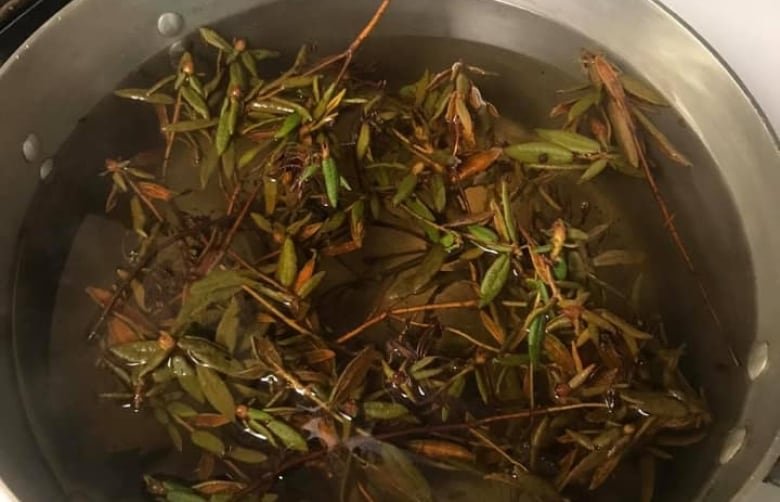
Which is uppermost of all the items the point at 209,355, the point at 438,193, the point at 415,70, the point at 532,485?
the point at 415,70

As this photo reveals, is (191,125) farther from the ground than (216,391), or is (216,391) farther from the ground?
(191,125)

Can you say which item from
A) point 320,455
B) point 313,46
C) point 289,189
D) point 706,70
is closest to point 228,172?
point 289,189

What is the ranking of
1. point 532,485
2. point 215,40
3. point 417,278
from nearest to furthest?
point 532,485
point 417,278
point 215,40

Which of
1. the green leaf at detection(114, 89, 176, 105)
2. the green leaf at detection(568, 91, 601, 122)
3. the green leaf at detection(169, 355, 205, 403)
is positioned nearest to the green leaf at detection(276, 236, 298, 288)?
the green leaf at detection(169, 355, 205, 403)

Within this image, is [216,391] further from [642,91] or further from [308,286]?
[642,91]

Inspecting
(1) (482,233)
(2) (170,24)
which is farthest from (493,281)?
(2) (170,24)

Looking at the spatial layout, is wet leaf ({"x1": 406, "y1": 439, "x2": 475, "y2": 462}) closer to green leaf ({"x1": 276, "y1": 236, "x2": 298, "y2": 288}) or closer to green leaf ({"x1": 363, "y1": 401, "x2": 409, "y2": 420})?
green leaf ({"x1": 363, "y1": 401, "x2": 409, "y2": 420})

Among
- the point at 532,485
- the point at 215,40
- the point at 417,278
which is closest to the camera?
the point at 532,485

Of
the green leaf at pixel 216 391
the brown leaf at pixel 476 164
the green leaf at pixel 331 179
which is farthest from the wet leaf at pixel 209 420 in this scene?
the brown leaf at pixel 476 164
